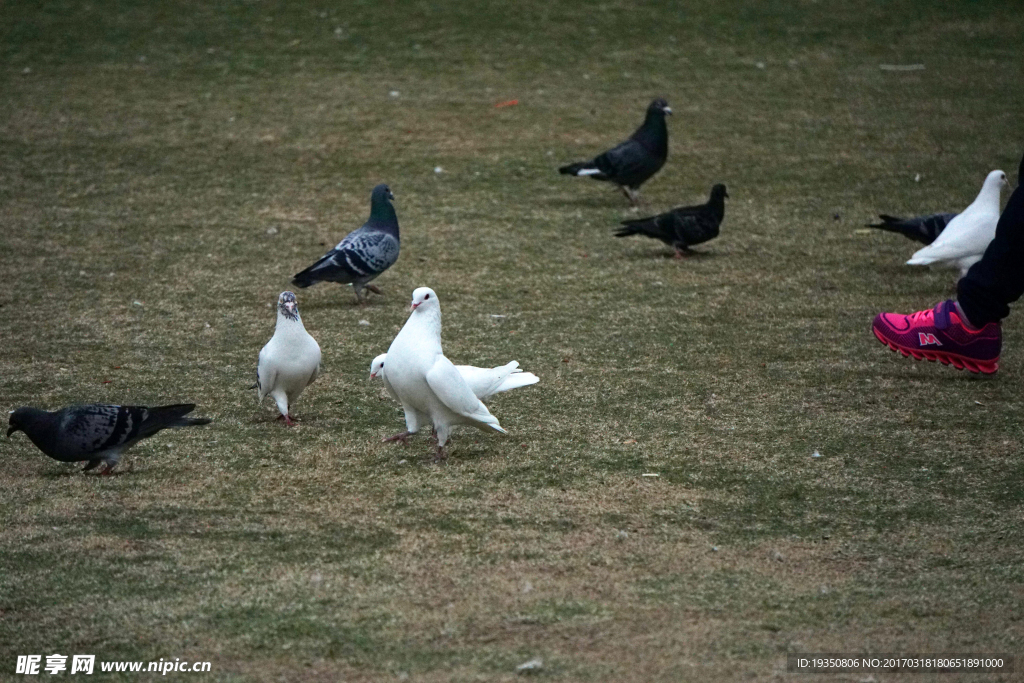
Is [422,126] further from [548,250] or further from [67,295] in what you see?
[67,295]

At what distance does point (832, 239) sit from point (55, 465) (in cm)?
515

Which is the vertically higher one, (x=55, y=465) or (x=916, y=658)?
(x=916, y=658)

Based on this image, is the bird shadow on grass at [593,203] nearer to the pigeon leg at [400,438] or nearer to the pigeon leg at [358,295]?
the pigeon leg at [358,295]

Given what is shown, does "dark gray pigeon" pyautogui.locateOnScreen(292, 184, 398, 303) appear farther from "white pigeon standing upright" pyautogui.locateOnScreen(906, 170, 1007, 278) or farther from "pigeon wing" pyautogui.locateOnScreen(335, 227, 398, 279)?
"white pigeon standing upright" pyautogui.locateOnScreen(906, 170, 1007, 278)

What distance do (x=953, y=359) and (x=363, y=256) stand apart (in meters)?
3.05

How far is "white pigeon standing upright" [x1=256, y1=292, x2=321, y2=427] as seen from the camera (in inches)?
176

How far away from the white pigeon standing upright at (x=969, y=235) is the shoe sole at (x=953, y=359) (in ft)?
4.57

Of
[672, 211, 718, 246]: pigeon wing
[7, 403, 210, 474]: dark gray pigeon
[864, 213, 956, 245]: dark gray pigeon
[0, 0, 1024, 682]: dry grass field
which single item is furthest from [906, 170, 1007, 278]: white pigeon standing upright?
[7, 403, 210, 474]: dark gray pigeon

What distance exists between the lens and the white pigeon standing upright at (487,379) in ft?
14.1

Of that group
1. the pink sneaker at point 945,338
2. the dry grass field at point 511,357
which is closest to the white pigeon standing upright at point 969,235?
the dry grass field at point 511,357

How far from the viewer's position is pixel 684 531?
3.57 metres

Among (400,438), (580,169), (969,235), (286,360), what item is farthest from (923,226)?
(286,360)

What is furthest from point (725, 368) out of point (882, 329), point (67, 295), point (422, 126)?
point (422, 126)

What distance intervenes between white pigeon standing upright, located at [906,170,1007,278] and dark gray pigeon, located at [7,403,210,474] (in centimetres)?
424
